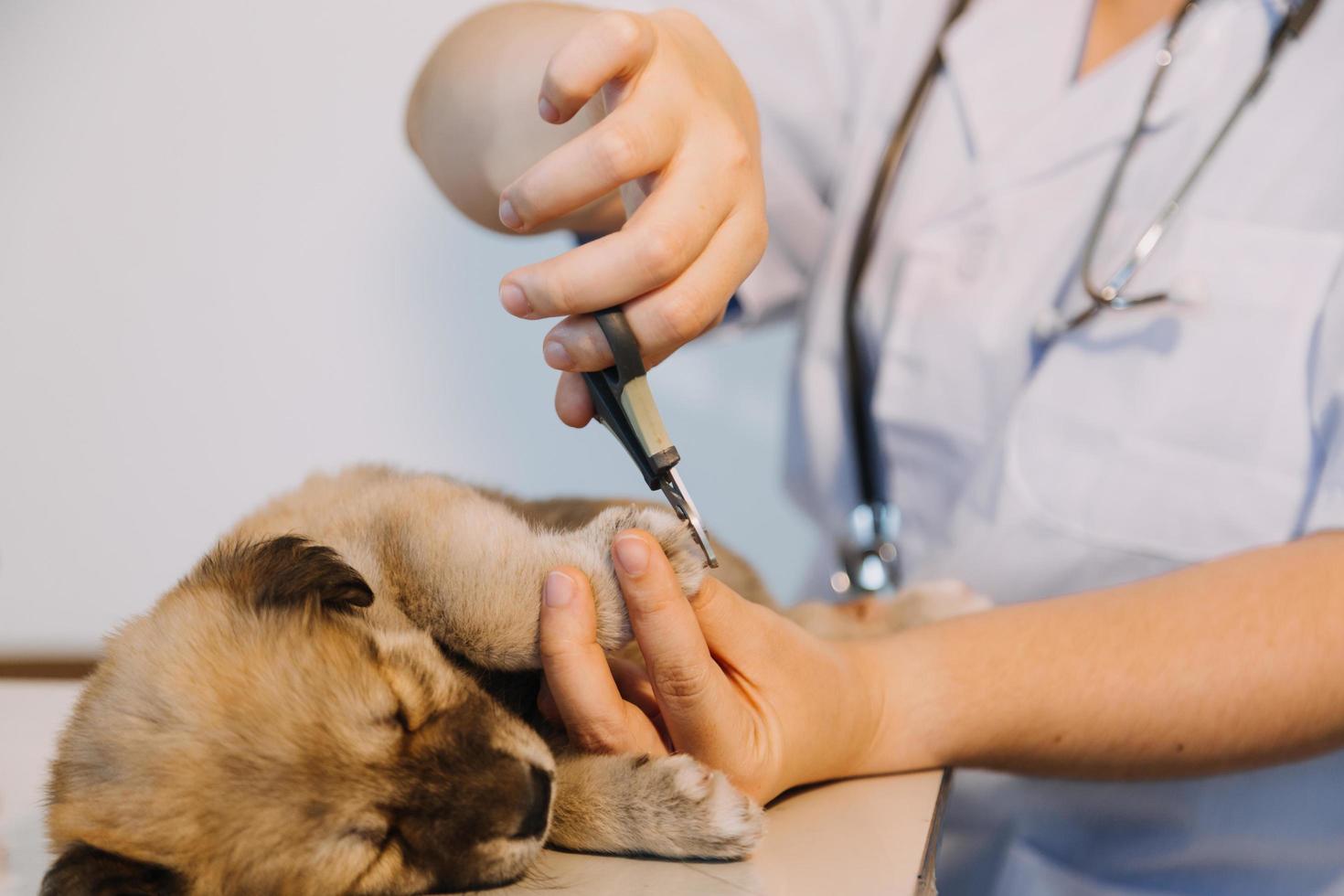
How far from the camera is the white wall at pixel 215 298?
4.70ft

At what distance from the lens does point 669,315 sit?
2.69ft

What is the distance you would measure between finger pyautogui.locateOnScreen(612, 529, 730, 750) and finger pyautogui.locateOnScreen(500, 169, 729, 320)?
0.20m

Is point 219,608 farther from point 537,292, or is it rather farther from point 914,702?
point 914,702

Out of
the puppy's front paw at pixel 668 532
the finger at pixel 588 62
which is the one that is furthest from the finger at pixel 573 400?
the finger at pixel 588 62

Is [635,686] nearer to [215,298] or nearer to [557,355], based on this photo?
[557,355]

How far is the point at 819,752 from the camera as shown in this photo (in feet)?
2.92

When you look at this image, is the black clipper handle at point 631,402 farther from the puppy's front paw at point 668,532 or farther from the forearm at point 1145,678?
the forearm at point 1145,678

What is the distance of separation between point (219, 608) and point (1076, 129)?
1308 millimetres

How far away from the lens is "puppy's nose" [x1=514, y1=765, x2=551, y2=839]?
2.50 ft

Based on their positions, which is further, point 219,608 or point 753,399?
point 753,399

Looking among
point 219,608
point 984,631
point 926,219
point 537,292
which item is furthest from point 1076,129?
point 219,608

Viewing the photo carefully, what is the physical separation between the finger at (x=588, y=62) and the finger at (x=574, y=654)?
0.38 m

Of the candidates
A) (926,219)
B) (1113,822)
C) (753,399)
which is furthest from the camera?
(753,399)

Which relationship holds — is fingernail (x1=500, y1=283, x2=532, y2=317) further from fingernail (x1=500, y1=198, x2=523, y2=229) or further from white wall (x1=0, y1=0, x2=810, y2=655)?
white wall (x1=0, y1=0, x2=810, y2=655)
